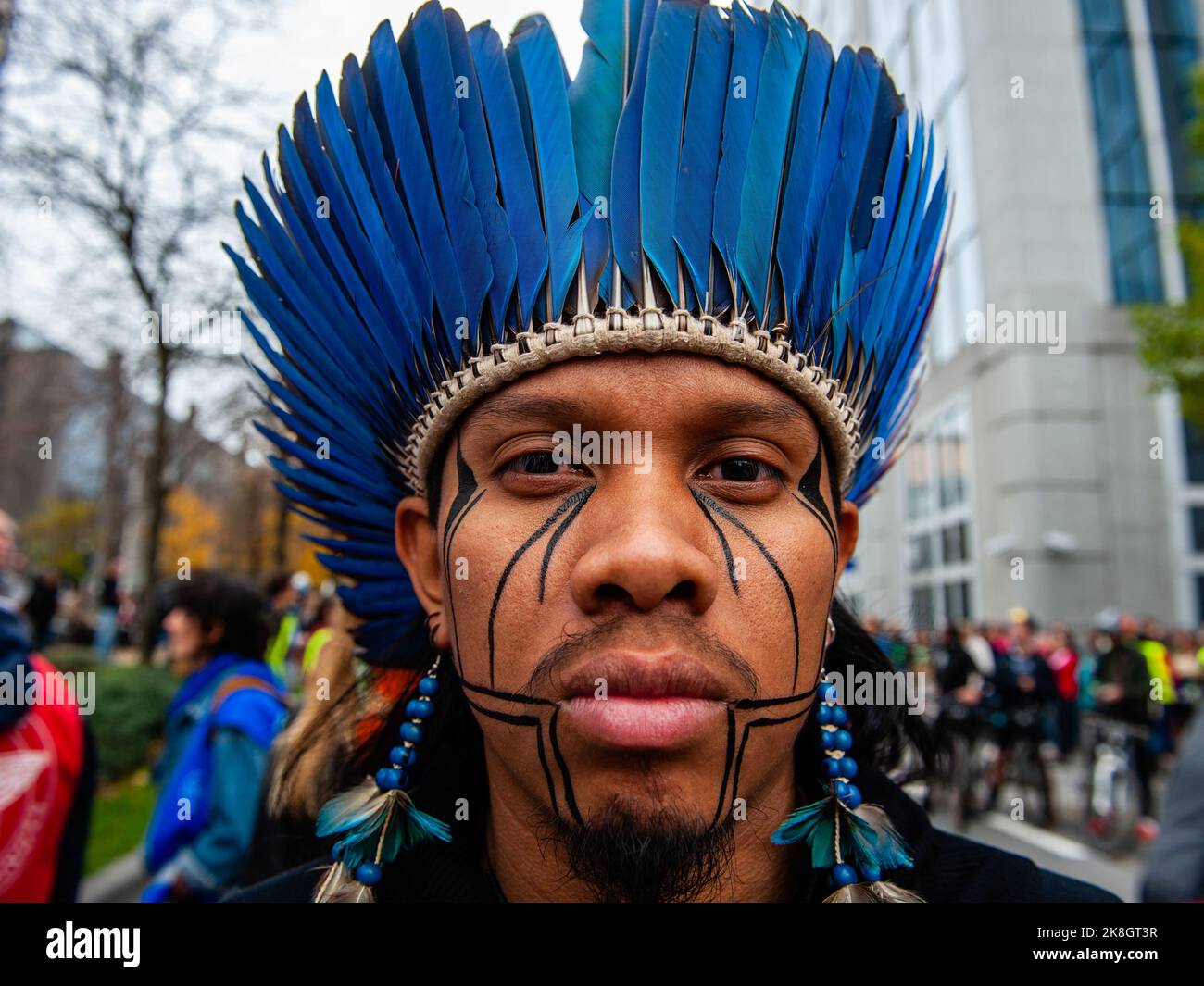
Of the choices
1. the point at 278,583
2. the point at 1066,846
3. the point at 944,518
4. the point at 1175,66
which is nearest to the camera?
the point at 278,583

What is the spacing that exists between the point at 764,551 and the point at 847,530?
380mm

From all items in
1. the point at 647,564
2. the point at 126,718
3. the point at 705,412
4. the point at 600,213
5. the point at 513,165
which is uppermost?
the point at 513,165

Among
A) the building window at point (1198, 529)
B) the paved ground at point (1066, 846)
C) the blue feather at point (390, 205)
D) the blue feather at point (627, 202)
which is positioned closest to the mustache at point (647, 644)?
the blue feather at point (627, 202)

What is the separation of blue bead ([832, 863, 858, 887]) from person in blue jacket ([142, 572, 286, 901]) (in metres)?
Answer: 2.28

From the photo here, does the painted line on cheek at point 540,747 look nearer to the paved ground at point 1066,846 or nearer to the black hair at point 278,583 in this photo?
the paved ground at point 1066,846

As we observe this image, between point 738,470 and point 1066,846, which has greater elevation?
point 738,470

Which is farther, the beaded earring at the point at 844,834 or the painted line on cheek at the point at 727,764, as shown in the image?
the beaded earring at the point at 844,834

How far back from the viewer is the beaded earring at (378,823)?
1.50 m

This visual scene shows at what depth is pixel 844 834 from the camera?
58.0 inches

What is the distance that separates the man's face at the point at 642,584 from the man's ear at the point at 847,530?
17 centimetres

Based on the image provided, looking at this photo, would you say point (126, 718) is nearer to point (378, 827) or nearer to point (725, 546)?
point (378, 827)

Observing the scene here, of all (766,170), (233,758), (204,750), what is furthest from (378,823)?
(204,750)
